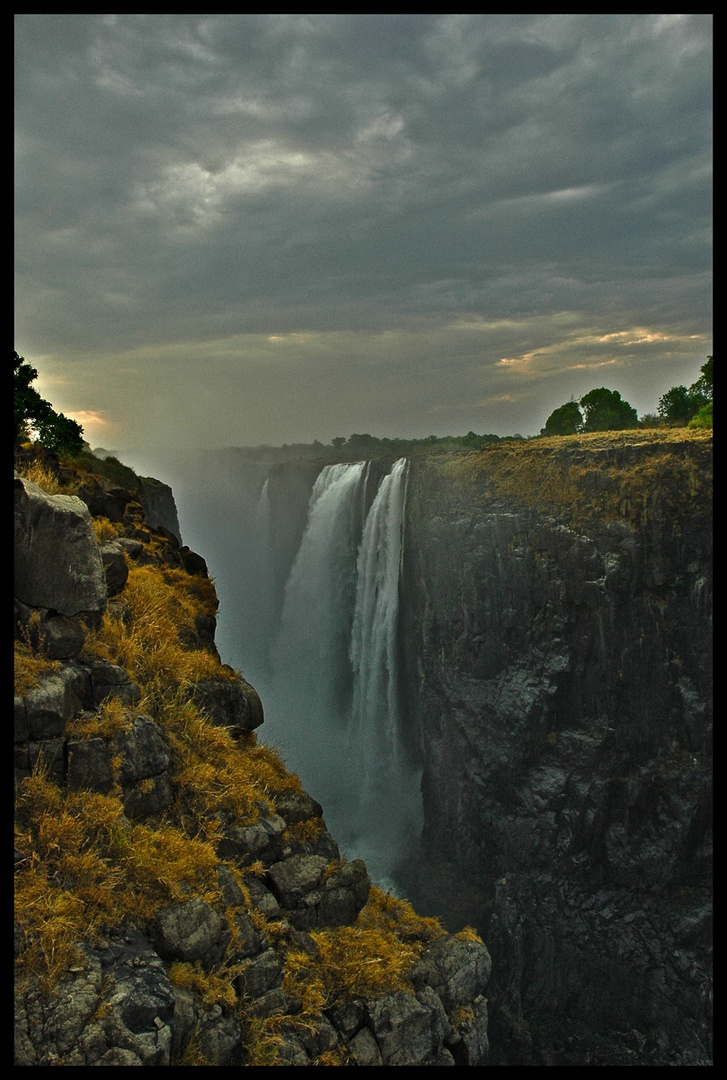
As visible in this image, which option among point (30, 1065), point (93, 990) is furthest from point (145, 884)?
point (30, 1065)

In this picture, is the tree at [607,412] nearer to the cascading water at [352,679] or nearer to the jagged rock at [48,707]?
the cascading water at [352,679]

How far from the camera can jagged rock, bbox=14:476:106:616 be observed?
644 cm

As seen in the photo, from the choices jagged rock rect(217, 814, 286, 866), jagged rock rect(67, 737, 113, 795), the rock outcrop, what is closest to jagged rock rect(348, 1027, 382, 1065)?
the rock outcrop

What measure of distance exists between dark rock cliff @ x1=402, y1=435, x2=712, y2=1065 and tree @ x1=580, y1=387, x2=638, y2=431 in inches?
727

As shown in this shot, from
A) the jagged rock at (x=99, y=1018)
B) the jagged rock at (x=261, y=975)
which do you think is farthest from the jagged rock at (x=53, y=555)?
the jagged rock at (x=261, y=975)

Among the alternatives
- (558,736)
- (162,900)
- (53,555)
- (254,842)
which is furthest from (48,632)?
(558,736)

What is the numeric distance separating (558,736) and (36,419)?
2303 centimetres

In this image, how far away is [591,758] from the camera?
2445 centimetres

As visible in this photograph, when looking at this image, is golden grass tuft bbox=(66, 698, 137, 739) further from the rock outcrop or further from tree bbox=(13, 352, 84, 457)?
tree bbox=(13, 352, 84, 457)

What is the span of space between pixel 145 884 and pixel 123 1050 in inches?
53.6

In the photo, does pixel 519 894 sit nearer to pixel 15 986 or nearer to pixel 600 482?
pixel 600 482

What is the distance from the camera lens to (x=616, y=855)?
2381 centimetres

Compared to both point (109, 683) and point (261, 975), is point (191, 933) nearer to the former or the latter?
point (261, 975)

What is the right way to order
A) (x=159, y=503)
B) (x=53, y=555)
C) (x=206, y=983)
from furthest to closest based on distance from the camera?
(x=159, y=503), (x=53, y=555), (x=206, y=983)
